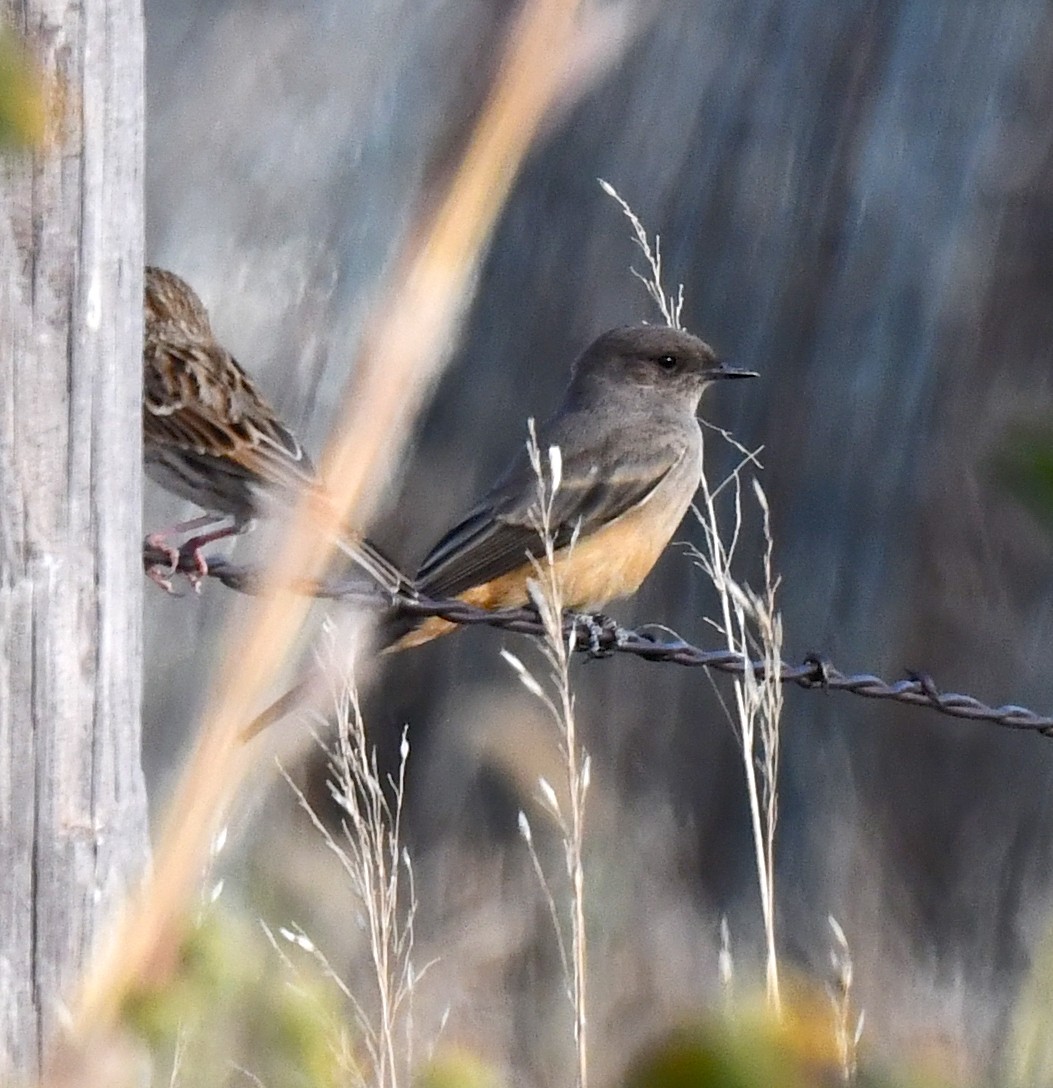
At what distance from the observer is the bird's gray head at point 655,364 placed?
6.30 meters

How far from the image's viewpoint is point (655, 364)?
6379mm

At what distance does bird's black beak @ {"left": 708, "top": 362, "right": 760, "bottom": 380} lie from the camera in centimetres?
600

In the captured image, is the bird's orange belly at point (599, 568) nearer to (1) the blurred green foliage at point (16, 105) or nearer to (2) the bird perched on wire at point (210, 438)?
(2) the bird perched on wire at point (210, 438)

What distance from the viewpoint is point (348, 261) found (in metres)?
7.47

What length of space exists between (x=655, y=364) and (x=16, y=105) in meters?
5.83

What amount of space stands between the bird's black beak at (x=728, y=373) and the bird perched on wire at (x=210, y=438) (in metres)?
1.40

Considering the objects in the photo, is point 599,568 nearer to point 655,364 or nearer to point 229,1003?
point 655,364

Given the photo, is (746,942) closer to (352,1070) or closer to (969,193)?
(969,193)

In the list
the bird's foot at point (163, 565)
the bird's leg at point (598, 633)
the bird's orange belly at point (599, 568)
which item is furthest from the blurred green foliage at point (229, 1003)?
the bird's orange belly at point (599, 568)

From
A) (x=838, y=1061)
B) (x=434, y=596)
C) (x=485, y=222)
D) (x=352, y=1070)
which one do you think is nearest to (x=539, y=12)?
(x=485, y=222)

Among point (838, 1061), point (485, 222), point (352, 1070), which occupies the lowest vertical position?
point (352, 1070)

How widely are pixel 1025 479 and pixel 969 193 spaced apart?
6.94 meters

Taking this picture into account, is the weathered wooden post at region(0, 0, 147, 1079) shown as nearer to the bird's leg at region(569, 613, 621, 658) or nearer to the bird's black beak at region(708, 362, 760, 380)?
the bird's leg at region(569, 613, 621, 658)

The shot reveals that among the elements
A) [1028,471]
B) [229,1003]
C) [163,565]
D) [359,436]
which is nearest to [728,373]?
[163,565]
